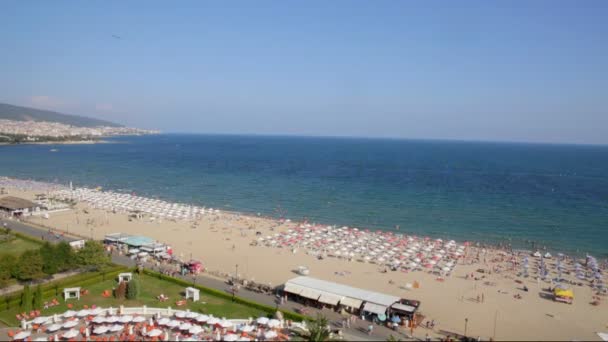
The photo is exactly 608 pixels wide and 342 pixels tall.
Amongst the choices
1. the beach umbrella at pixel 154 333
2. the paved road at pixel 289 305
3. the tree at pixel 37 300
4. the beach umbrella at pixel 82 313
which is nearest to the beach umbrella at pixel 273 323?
the paved road at pixel 289 305

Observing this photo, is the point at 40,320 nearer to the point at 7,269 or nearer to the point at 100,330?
the point at 100,330

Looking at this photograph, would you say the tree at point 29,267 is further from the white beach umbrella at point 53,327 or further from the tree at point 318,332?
the tree at point 318,332

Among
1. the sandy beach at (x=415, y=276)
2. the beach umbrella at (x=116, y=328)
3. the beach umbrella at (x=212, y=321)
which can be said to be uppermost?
the beach umbrella at (x=212, y=321)

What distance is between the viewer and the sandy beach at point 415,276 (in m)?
24.2

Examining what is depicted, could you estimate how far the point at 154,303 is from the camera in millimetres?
24000

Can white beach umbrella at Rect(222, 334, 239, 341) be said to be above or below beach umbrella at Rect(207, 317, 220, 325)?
above

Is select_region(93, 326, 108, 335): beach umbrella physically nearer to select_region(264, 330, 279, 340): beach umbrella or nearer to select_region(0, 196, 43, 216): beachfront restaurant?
select_region(264, 330, 279, 340): beach umbrella

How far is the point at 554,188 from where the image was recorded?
82.2 m

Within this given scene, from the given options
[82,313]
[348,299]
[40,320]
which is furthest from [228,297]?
[40,320]

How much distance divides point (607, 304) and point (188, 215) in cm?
4156

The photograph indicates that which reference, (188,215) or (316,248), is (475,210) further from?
(188,215)

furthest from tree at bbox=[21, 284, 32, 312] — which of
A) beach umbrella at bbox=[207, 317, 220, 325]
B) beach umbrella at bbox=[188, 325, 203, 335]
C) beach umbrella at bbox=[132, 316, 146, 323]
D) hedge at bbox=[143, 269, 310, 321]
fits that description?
beach umbrella at bbox=[207, 317, 220, 325]

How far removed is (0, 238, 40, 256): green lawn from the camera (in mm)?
32375

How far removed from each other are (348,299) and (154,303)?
11158 millimetres
